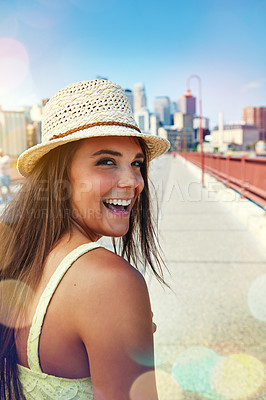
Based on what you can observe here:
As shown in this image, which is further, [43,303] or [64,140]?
[64,140]

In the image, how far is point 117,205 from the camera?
1536 mm

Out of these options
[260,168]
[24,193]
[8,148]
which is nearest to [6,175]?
[260,168]

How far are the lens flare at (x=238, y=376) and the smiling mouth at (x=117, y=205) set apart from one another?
196 centimetres

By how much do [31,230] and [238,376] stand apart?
2361 mm

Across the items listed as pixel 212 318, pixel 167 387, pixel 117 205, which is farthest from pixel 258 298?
pixel 117 205

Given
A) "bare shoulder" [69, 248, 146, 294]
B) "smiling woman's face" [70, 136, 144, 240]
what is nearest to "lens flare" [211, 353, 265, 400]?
"smiling woman's face" [70, 136, 144, 240]

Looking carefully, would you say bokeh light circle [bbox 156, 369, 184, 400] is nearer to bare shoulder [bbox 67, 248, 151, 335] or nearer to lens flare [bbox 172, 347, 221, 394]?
lens flare [bbox 172, 347, 221, 394]

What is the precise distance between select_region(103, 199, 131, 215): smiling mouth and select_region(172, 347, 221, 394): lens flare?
1939mm

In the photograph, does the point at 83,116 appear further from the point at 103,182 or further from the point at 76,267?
the point at 76,267

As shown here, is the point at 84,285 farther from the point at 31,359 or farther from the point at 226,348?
the point at 226,348

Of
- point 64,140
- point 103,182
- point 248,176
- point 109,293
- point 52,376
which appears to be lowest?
point 52,376

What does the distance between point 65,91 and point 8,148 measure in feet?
398

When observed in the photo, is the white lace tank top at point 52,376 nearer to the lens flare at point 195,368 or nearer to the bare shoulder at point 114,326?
the bare shoulder at point 114,326

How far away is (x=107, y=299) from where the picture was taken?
0.95 meters
